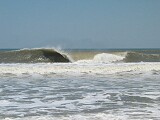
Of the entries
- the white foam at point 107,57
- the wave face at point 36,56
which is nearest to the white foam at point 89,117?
the wave face at point 36,56

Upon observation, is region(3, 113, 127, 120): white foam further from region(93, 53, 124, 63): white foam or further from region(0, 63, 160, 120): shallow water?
region(93, 53, 124, 63): white foam

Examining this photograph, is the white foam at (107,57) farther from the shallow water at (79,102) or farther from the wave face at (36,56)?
the shallow water at (79,102)

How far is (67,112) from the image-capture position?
21.7 feet

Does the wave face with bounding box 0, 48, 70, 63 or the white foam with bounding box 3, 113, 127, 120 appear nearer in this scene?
the white foam with bounding box 3, 113, 127, 120

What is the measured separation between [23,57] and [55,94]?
19.2 meters

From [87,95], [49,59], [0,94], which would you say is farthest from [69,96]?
[49,59]

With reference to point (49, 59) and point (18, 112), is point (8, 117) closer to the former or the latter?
point (18, 112)

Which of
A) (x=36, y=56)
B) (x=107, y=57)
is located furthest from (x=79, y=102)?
(x=107, y=57)

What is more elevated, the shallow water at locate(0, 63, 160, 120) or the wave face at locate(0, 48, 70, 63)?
the wave face at locate(0, 48, 70, 63)

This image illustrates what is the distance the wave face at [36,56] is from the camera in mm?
26766

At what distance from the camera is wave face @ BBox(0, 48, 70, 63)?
87.8ft

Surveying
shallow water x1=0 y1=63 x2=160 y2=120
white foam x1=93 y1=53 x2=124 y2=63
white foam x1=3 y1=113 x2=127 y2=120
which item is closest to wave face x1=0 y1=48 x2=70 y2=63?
white foam x1=93 y1=53 x2=124 y2=63

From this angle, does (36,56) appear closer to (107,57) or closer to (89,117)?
(107,57)

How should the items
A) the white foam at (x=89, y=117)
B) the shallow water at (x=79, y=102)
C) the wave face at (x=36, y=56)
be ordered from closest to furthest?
the white foam at (x=89, y=117) < the shallow water at (x=79, y=102) < the wave face at (x=36, y=56)
